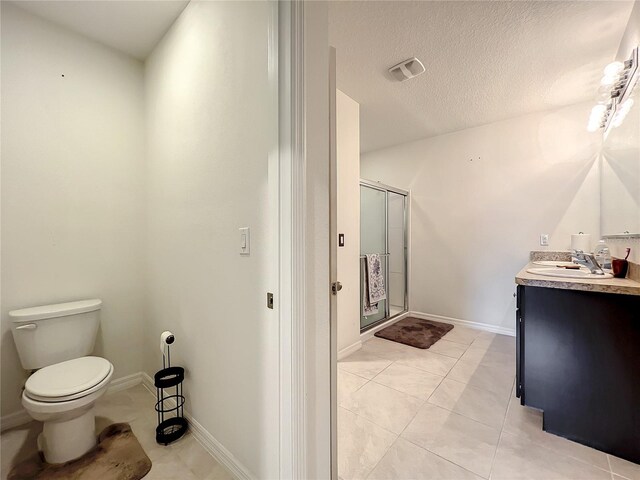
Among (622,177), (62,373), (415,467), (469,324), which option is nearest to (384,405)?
(415,467)

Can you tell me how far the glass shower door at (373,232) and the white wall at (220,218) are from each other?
1895 mm

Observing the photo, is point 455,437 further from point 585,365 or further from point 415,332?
point 415,332

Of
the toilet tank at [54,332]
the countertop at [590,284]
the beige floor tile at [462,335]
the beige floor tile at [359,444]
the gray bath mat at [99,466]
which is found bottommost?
the beige floor tile at [359,444]

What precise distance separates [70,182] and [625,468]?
3.55m

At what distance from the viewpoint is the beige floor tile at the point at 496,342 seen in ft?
8.46

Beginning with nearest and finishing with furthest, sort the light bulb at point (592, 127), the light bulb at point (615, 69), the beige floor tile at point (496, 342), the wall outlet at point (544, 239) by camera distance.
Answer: the light bulb at point (615, 69), the light bulb at point (592, 127), the beige floor tile at point (496, 342), the wall outlet at point (544, 239)

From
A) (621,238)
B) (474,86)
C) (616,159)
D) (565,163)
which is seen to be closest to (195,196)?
(474,86)

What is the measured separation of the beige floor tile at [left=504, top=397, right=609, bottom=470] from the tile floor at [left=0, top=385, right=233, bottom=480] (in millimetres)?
1632

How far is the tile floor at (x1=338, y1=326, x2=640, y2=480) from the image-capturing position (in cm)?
126

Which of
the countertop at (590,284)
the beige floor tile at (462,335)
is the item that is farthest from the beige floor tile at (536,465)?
the beige floor tile at (462,335)

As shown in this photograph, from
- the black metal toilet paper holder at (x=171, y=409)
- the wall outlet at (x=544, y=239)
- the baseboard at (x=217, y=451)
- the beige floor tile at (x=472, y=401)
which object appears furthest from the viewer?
the wall outlet at (x=544, y=239)

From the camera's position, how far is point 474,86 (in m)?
2.30

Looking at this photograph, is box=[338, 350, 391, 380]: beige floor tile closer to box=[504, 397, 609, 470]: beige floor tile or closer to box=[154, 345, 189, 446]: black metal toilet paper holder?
box=[504, 397, 609, 470]: beige floor tile

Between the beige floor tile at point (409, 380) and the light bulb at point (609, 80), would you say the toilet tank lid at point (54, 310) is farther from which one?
the light bulb at point (609, 80)
